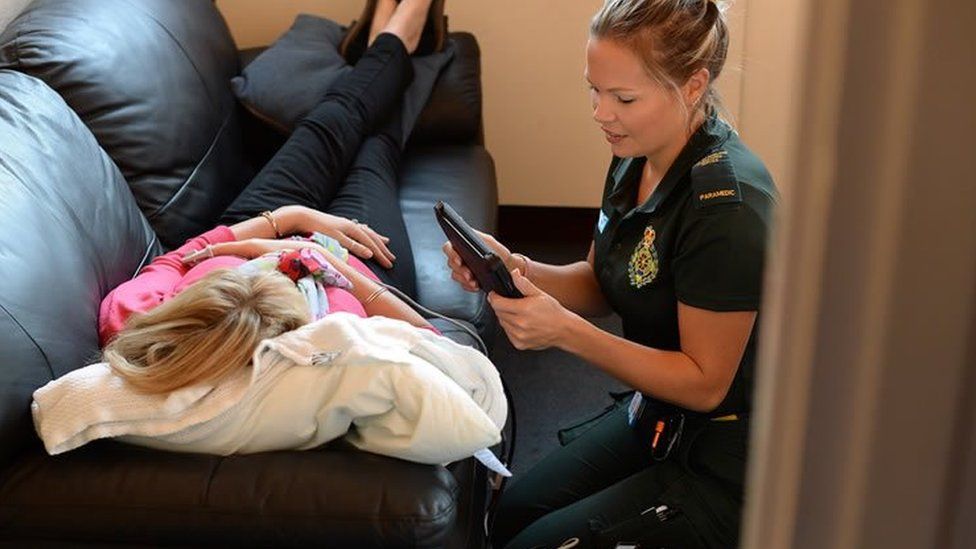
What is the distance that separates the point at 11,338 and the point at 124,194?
0.62 metres

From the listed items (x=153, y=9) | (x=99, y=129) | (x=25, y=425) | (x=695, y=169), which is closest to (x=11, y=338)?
(x=25, y=425)

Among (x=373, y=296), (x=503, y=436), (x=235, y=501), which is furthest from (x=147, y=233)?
(x=235, y=501)

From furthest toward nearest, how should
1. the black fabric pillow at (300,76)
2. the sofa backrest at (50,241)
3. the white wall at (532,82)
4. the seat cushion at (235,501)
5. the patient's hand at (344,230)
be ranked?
1. the white wall at (532,82)
2. the black fabric pillow at (300,76)
3. the patient's hand at (344,230)
4. the sofa backrest at (50,241)
5. the seat cushion at (235,501)

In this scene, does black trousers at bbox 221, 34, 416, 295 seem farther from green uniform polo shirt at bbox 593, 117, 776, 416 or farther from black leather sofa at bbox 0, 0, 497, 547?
green uniform polo shirt at bbox 593, 117, 776, 416

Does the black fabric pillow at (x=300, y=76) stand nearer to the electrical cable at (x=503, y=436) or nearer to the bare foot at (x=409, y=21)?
the bare foot at (x=409, y=21)

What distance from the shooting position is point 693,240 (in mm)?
1529

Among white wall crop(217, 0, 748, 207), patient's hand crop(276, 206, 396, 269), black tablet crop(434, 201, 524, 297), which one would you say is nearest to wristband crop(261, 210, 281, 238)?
patient's hand crop(276, 206, 396, 269)

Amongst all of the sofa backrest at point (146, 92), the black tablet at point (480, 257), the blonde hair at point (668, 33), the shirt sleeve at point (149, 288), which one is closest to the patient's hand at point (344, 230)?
the shirt sleeve at point (149, 288)

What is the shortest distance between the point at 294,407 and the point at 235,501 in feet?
0.42

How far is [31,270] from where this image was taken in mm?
1547

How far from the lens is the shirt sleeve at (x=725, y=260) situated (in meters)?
1.50

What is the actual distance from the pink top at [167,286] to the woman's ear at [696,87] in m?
0.60

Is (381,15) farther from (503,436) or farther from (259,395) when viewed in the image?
(259,395)

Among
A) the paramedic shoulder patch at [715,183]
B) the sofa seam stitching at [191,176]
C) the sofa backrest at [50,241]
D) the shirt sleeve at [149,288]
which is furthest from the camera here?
the sofa seam stitching at [191,176]
